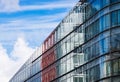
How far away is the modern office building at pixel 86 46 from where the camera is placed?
64.8 m

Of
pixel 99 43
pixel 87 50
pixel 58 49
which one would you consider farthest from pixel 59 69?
pixel 99 43

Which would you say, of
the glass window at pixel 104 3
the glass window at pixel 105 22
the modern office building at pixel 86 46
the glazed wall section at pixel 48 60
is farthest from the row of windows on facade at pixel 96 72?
the glazed wall section at pixel 48 60

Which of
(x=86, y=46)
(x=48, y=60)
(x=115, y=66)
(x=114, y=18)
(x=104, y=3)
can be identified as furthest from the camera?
(x=48, y=60)

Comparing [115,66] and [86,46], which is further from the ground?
[86,46]

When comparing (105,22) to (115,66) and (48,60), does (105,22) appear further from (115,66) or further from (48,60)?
(48,60)

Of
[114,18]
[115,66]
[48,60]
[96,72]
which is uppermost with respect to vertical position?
[48,60]

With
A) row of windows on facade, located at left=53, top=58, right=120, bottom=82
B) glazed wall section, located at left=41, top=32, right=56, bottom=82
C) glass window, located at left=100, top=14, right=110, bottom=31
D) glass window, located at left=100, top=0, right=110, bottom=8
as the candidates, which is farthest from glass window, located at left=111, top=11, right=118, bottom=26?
glazed wall section, located at left=41, top=32, right=56, bottom=82

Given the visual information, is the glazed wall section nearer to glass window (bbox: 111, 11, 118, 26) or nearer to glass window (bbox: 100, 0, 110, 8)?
glass window (bbox: 100, 0, 110, 8)

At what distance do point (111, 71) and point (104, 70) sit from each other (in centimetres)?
160

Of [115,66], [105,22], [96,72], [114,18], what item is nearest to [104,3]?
[105,22]

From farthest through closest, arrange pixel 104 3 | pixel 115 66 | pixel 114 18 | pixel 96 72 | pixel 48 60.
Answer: pixel 48 60, pixel 96 72, pixel 104 3, pixel 114 18, pixel 115 66

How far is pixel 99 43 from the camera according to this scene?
67.7 metres

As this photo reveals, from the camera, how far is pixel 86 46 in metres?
73.5

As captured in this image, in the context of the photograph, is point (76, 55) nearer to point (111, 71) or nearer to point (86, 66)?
point (86, 66)
